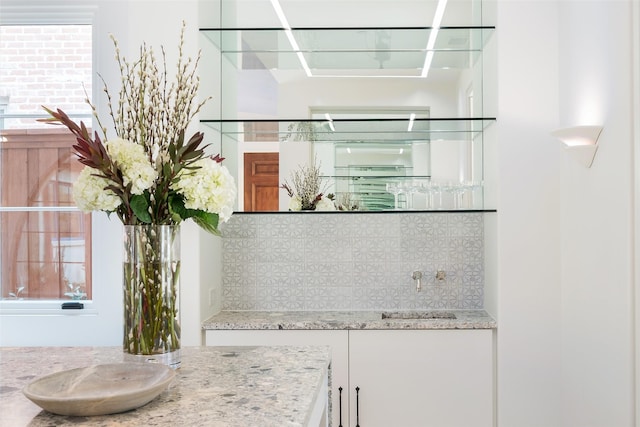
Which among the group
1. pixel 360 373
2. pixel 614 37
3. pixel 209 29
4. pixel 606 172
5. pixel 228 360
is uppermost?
pixel 209 29

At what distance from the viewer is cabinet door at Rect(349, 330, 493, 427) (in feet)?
9.50

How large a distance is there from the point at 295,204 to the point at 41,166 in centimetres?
137

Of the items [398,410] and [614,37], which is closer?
[614,37]

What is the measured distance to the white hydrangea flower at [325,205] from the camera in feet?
11.0

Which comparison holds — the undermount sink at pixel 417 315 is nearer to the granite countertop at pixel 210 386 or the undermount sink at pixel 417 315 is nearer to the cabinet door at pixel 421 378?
the cabinet door at pixel 421 378

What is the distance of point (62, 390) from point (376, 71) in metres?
2.58

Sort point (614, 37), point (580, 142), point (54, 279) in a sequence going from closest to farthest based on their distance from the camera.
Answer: point (614, 37) → point (580, 142) → point (54, 279)

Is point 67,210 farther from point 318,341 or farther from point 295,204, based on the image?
point 318,341

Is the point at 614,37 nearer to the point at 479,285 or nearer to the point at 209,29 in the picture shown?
the point at 479,285

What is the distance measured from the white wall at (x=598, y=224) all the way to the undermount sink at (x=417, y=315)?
595mm

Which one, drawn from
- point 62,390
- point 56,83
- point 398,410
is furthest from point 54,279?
point 62,390

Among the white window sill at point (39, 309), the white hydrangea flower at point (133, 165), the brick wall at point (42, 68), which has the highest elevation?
the brick wall at point (42, 68)

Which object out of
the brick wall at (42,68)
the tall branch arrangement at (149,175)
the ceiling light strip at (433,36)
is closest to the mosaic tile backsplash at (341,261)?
the ceiling light strip at (433,36)

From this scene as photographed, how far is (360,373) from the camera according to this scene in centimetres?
291
